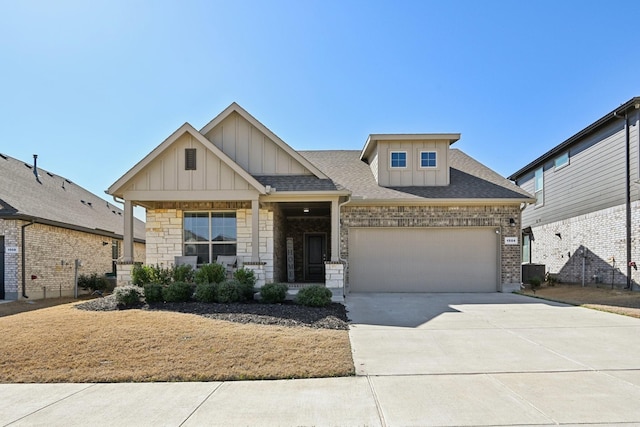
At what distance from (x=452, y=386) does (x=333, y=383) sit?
4.67 feet

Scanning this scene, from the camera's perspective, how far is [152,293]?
33.1 feet

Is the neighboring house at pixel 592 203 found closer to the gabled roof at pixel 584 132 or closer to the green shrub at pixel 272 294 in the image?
the gabled roof at pixel 584 132

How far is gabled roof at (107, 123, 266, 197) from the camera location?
11281mm

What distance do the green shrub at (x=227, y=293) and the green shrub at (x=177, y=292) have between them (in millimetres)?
788

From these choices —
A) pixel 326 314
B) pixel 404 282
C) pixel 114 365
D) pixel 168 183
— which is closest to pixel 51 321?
pixel 114 365

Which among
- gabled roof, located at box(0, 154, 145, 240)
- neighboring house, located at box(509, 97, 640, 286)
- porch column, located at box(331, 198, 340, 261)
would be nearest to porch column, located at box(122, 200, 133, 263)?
Result: gabled roof, located at box(0, 154, 145, 240)

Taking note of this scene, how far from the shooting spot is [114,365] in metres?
5.73

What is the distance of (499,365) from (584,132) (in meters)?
13.5

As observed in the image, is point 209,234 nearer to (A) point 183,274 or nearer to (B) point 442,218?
(A) point 183,274

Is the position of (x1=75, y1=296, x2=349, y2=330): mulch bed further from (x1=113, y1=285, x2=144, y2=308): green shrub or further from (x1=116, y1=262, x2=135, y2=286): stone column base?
(x1=116, y1=262, x2=135, y2=286): stone column base

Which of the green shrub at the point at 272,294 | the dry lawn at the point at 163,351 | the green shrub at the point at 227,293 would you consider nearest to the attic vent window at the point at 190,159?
the green shrub at the point at 227,293

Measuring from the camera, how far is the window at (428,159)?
14875 mm

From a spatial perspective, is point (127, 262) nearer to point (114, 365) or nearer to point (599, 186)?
point (114, 365)

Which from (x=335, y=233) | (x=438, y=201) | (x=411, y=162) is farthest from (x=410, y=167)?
(x=335, y=233)
